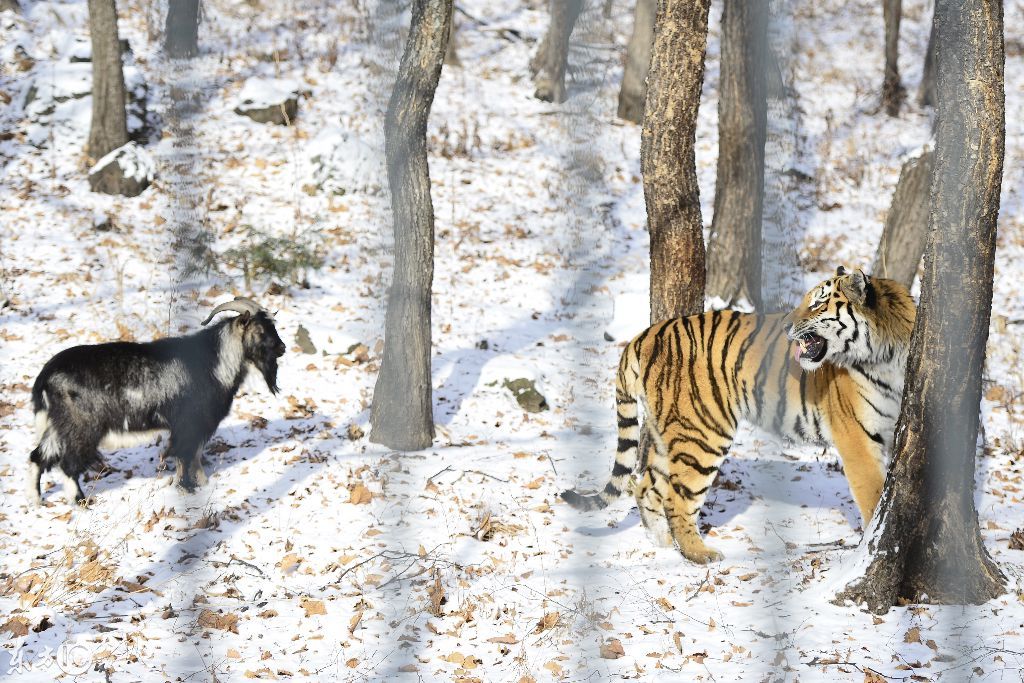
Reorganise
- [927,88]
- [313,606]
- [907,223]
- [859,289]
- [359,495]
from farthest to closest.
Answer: [927,88]
[907,223]
[359,495]
[859,289]
[313,606]

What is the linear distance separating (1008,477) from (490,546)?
428 centimetres

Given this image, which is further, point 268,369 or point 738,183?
point 738,183

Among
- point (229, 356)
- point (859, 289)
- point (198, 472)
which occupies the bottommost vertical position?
point (198, 472)

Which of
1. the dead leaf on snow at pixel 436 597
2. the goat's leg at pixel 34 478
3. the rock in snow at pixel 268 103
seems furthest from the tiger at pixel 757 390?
the rock in snow at pixel 268 103

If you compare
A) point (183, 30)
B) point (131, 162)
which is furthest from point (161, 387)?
point (131, 162)

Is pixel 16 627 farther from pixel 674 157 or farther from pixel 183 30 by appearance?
pixel 674 157

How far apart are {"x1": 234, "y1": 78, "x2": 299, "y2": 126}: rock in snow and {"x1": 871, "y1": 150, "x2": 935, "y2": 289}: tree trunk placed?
9.83 m

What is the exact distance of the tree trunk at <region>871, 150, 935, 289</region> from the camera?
35.9 feet

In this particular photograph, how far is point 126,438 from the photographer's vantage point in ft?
25.7

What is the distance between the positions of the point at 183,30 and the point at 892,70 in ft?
67.6

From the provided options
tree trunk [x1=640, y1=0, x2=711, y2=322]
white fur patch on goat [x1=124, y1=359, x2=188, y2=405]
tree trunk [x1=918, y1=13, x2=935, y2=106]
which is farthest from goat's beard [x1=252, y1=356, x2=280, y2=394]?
tree trunk [x1=918, y1=13, x2=935, y2=106]

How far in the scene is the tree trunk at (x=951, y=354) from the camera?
489 centimetres

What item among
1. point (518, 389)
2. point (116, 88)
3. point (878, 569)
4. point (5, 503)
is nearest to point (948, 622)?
point (878, 569)

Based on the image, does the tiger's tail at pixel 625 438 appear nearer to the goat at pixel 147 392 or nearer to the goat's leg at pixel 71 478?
the goat at pixel 147 392
